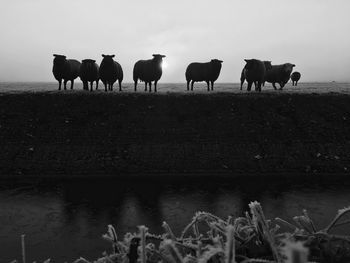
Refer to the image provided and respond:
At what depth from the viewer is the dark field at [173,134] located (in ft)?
51.0

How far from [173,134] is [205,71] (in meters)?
12.5

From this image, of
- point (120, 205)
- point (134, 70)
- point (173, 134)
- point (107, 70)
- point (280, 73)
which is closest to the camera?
point (120, 205)

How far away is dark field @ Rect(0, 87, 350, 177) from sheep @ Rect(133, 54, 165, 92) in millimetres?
5825

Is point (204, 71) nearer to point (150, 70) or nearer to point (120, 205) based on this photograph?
point (150, 70)

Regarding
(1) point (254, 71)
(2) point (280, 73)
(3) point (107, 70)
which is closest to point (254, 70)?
(1) point (254, 71)

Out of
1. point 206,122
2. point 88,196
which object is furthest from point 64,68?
point 88,196

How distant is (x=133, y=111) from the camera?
63.9ft

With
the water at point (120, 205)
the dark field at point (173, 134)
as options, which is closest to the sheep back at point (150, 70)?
the dark field at point (173, 134)

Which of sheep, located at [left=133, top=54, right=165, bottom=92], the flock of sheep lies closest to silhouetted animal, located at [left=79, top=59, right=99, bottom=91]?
the flock of sheep

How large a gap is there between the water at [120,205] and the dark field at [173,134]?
1303mm

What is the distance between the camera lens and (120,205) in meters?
11.0

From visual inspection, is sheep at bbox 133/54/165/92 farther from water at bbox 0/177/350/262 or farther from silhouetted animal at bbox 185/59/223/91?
water at bbox 0/177/350/262

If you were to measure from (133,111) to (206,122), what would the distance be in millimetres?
4113

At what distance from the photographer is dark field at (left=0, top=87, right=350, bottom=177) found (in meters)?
15.5
